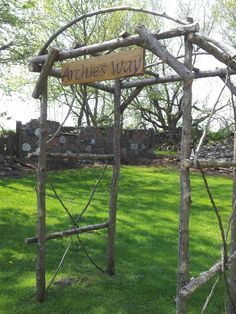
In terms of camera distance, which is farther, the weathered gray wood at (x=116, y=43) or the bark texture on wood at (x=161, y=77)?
the bark texture on wood at (x=161, y=77)

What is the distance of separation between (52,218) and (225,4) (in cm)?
2329

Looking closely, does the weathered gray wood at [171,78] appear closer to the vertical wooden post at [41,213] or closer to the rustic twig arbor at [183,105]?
the rustic twig arbor at [183,105]

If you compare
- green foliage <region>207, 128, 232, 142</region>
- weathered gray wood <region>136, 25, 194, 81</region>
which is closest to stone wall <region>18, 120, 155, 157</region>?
green foliage <region>207, 128, 232, 142</region>

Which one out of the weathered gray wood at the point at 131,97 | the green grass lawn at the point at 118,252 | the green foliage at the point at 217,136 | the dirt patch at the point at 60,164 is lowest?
the green grass lawn at the point at 118,252

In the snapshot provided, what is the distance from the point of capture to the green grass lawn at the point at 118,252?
16.1 feet

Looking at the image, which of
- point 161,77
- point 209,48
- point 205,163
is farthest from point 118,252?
point 209,48

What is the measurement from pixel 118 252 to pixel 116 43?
3.66m

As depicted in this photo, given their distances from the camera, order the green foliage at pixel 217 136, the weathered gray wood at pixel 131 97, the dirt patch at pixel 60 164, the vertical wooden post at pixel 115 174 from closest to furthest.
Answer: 1. the weathered gray wood at pixel 131 97
2. the vertical wooden post at pixel 115 174
3. the dirt patch at pixel 60 164
4. the green foliage at pixel 217 136

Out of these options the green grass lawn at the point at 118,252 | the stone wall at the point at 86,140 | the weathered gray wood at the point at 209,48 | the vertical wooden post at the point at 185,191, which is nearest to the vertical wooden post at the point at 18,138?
the stone wall at the point at 86,140

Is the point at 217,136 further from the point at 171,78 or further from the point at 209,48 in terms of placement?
the point at 209,48

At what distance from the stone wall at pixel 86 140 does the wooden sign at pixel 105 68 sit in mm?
9817

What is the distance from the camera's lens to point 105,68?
4422 millimetres

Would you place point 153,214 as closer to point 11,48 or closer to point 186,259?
point 186,259

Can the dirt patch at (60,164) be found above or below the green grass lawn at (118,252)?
above
